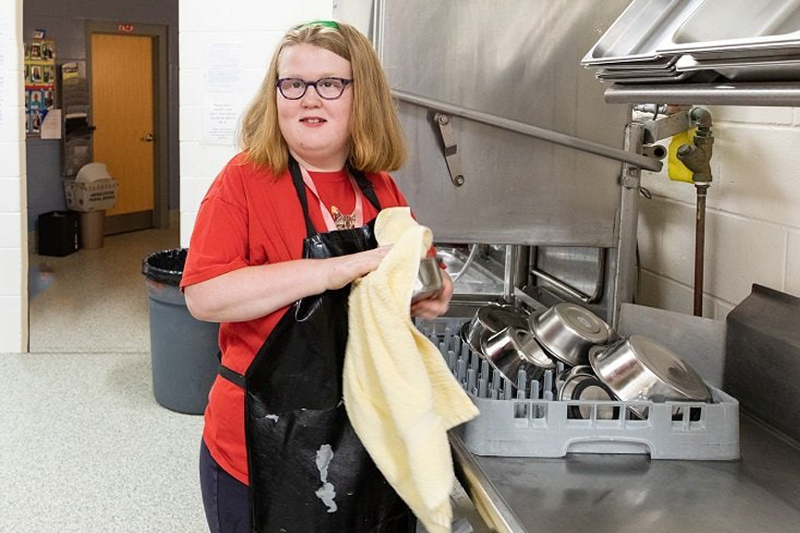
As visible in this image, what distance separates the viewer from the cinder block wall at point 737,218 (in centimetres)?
184

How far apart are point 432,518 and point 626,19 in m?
0.90

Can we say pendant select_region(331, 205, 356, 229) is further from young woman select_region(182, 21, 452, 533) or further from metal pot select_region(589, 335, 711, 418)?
metal pot select_region(589, 335, 711, 418)

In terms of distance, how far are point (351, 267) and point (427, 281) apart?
118mm

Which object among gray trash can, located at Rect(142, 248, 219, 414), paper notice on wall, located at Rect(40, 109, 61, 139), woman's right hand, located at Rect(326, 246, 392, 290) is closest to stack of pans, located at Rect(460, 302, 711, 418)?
woman's right hand, located at Rect(326, 246, 392, 290)

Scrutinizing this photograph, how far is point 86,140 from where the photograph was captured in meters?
9.26

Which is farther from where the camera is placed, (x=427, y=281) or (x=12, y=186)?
(x=12, y=186)

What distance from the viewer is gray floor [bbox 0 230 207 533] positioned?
9.86 feet

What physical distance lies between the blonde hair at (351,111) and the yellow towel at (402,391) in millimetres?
237

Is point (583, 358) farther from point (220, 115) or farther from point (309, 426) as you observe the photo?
point (220, 115)

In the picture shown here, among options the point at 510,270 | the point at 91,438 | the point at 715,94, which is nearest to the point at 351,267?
the point at 715,94

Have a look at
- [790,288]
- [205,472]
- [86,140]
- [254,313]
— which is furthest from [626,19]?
[86,140]

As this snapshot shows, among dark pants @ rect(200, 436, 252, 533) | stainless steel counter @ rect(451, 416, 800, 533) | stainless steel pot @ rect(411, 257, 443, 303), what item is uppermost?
stainless steel pot @ rect(411, 257, 443, 303)

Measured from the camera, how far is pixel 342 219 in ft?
5.27

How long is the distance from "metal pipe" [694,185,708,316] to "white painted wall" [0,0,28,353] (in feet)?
12.3
